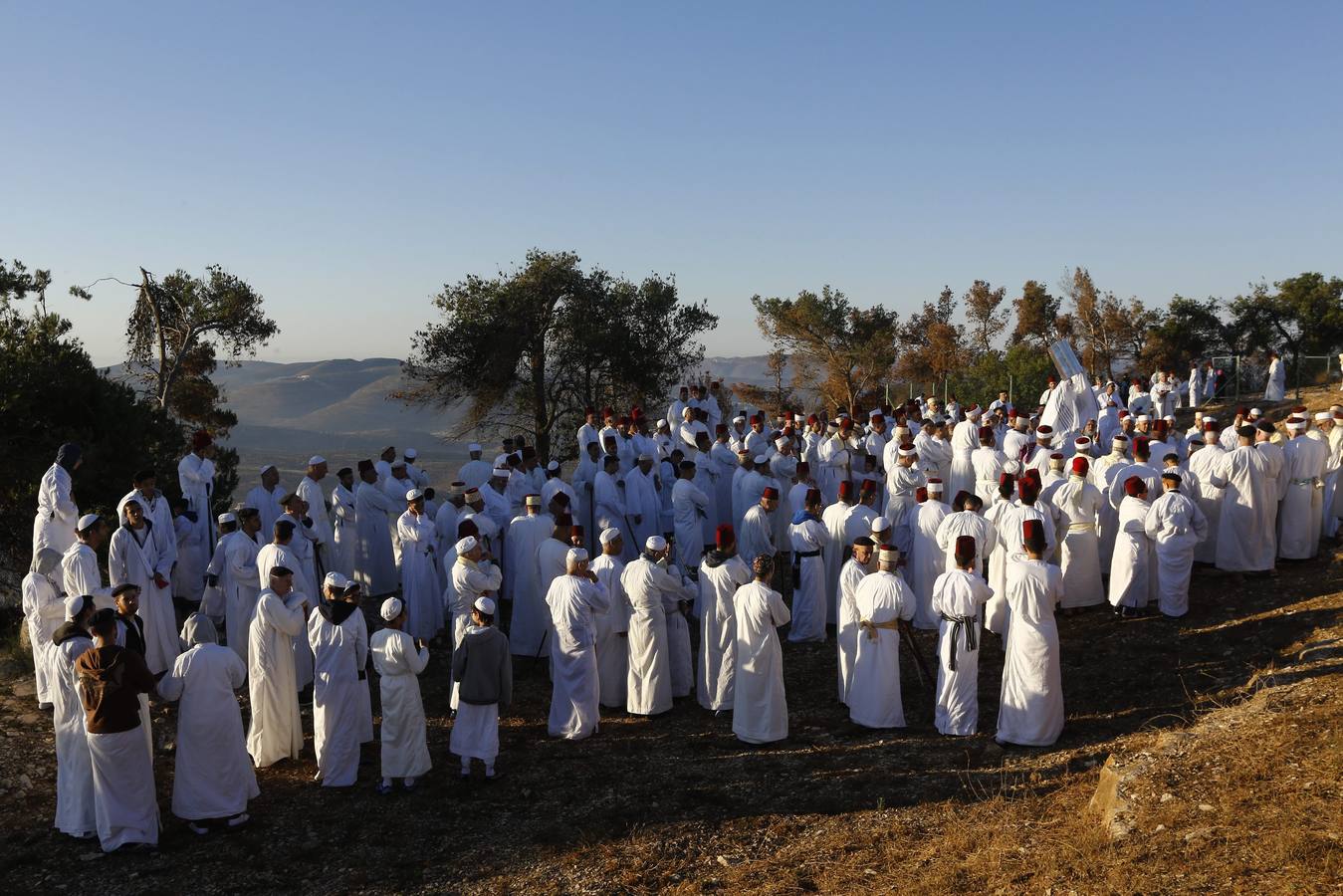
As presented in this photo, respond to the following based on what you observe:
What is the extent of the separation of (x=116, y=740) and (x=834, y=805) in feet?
18.4

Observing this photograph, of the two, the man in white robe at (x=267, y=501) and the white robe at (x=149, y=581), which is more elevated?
the man in white robe at (x=267, y=501)

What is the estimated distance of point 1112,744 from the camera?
8.32 meters

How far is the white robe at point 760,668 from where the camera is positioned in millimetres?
9133

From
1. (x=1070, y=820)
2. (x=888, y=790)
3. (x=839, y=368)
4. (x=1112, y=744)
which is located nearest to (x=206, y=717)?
(x=888, y=790)

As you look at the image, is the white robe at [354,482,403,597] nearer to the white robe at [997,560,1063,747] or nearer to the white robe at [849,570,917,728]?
the white robe at [849,570,917,728]

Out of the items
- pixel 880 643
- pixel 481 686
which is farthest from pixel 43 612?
pixel 880 643

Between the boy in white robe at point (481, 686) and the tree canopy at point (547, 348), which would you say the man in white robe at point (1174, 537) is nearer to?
the boy in white robe at point (481, 686)

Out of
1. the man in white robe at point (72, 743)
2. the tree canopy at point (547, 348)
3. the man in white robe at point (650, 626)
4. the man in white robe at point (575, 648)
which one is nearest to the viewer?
the man in white robe at point (72, 743)

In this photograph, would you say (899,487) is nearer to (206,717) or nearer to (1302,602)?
(1302,602)

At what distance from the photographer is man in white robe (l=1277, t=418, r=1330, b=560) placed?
12836mm

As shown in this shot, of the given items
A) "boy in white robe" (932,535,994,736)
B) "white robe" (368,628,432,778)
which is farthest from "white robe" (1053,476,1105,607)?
"white robe" (368,628,432,778)

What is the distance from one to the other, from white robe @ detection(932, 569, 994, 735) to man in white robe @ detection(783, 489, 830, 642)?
2642 millimetres

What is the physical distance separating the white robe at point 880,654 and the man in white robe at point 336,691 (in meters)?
4.58

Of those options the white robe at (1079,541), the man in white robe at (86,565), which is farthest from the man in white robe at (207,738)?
the white robe at (1079,541)
